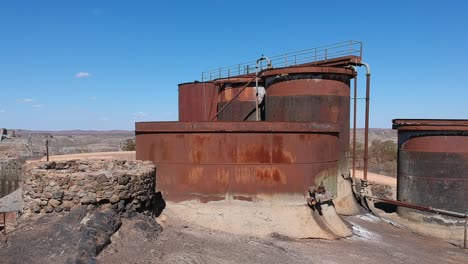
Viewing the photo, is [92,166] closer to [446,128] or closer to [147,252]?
[147,252]

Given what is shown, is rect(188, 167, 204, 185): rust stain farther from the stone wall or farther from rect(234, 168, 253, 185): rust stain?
the stone wall

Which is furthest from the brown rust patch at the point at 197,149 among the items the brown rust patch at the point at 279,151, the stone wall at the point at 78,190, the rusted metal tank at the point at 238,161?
the stone wall at the point at 78,190

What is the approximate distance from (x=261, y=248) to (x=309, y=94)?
22.6ft

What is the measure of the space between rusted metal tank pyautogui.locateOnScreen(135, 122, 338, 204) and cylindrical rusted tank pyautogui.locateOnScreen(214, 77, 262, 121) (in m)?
6.36

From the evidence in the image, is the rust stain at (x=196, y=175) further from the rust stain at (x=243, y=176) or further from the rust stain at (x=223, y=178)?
the rust stain at (x=243, y=176)

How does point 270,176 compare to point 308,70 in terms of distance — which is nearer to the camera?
point 270,176

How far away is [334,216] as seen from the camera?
39.2 ft

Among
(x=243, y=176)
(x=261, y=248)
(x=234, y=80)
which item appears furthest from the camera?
(x=234, y=80)

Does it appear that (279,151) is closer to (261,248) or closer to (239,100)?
(261,248)

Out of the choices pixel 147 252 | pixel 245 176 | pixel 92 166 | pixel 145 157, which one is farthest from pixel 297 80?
pixel 147 252

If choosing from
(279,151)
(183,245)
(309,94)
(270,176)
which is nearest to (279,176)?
(270,176)

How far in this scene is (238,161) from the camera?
11.1 meters

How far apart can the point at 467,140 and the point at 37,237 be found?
46.8 feet

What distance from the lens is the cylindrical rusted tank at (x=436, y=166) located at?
14.6 metres
